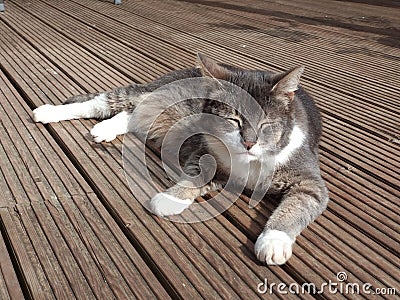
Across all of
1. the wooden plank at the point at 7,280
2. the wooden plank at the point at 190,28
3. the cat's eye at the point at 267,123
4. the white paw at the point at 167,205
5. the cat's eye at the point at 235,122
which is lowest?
the wooden plank at the point at 190,28

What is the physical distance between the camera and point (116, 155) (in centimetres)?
274

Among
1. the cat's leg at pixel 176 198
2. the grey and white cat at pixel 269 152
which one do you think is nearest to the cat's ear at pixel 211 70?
the grey and white cat at pixel 269 152

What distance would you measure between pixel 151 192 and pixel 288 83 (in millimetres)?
798

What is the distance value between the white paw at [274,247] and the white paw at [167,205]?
390 mm

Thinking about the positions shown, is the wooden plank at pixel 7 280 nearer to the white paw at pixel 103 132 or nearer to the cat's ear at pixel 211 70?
the white paw at pixel 103 132

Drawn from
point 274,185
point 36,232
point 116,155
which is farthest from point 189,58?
point 36,232

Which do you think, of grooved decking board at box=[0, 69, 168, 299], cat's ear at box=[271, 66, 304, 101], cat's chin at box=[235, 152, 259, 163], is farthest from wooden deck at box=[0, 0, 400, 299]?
cat's ear at box=[271, 66, 304, 101]

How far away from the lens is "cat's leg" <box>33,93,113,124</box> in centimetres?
303

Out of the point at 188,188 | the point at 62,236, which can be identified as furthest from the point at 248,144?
the point at 62,236

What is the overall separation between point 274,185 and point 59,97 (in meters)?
1.74

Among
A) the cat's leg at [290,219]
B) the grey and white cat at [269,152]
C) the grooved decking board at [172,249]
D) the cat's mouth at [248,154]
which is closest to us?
the grooved decking board at [172,249]

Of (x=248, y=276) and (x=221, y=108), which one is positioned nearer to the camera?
(x=248, y=276)

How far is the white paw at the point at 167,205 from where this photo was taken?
7.23ft

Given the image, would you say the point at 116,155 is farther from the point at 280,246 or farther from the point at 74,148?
the point at 280,246
